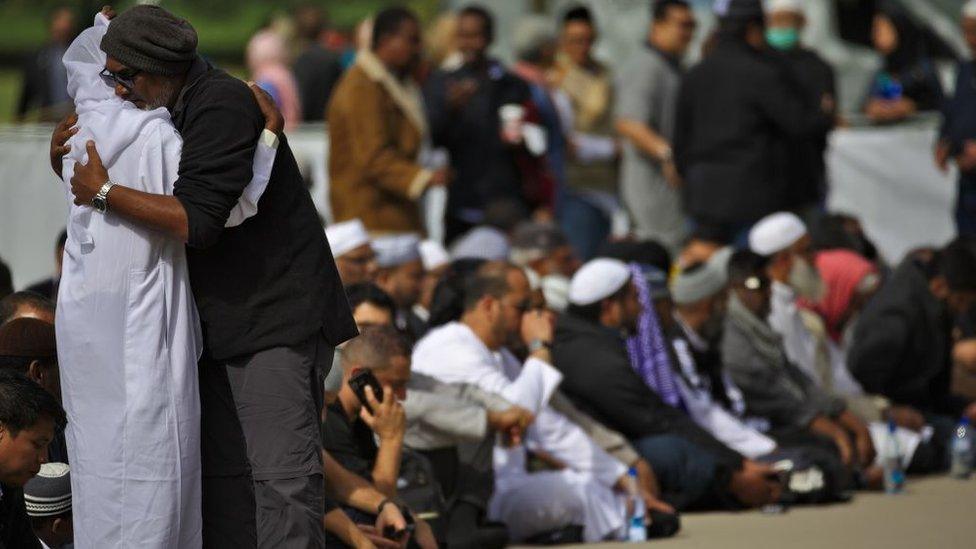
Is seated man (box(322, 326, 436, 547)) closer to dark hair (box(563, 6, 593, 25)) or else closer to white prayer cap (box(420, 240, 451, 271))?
white prayer cap (box(420, 240, 451, 271))

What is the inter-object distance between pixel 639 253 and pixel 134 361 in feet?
18.1

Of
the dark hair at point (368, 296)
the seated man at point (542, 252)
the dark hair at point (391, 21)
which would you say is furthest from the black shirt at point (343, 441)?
the dark hair at point (391, 21)

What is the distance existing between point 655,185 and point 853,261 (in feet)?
4.32

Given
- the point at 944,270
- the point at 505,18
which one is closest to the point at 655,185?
the point at 944,270

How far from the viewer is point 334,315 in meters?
5.36

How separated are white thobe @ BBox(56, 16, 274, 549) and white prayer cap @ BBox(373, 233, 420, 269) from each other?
173 inches

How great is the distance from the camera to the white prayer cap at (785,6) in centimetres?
1236

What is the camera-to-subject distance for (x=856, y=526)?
28.8ft

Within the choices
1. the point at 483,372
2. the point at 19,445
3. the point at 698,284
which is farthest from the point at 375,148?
the point at 19,445

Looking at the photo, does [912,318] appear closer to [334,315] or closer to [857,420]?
[857,420]

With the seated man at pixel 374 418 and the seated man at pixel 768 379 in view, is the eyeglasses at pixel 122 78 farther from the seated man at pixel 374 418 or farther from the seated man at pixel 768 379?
the seated man at pixel 768 379

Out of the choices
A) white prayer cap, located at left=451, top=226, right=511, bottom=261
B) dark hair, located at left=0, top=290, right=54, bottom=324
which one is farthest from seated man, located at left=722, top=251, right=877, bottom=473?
dark hair, located at left=0, top=290, right=54, bottom=324

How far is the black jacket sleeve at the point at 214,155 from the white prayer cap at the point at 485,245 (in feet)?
16.9

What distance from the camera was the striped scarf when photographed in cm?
957
